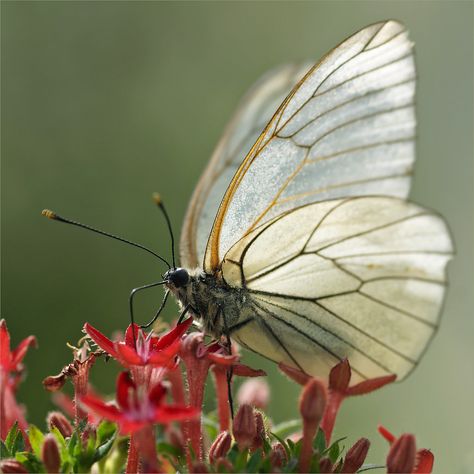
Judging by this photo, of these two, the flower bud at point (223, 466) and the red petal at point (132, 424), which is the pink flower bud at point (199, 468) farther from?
the red petal at point (132, 424)

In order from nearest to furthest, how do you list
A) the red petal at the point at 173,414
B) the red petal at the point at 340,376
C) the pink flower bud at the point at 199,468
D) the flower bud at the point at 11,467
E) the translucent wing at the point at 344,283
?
the red petal at the point at 173,414, the pink flower bud at the point at 199,468, the flower bud at the point at 11,467, the red petal at the point at 340,376, the translucent wing at the point at 344,283

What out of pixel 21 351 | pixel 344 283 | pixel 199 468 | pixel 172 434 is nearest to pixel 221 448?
pixel 199 468

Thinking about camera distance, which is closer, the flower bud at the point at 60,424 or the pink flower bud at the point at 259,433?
the pink flower bud at the point at 259,433

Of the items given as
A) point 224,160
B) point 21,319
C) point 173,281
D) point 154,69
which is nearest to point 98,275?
point 21,319

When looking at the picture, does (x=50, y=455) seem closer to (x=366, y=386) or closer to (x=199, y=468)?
(x=199, y=468)

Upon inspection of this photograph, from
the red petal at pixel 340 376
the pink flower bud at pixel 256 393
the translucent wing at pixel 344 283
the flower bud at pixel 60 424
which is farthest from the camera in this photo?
the pink flower bud at pixel 256 393

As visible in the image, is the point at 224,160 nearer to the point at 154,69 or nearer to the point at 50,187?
the point at 50,187

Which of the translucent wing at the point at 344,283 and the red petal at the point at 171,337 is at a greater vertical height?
the translucent wing at the point at 344,283

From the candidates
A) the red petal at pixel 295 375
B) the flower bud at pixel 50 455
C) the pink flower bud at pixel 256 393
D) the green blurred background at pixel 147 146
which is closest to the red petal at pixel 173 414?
the flower bud at pixel 50 455
